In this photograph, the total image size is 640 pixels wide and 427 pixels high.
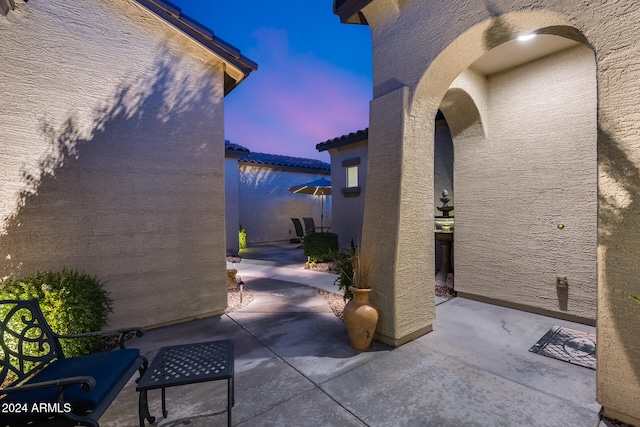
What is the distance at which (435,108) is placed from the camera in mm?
3803

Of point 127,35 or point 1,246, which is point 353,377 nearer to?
point 1,246

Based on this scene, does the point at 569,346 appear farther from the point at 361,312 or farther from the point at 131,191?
the point at 131,191

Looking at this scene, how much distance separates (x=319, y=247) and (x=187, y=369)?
22.2 feet

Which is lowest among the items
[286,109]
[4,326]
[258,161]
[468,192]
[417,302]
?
[417,302]

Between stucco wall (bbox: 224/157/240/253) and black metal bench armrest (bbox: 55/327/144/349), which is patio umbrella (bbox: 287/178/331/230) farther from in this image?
black metal bench armrest (bbox: 55/327/144/349)

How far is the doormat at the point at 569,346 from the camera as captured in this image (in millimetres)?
3192

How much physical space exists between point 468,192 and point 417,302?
2.71 meters

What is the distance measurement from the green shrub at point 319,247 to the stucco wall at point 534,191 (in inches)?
160

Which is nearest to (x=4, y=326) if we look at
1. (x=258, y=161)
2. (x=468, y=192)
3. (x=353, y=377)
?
Result: (x=353, y=377)

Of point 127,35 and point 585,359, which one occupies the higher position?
point 127,35

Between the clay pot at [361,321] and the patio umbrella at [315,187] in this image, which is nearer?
the clay pot at [361,321]

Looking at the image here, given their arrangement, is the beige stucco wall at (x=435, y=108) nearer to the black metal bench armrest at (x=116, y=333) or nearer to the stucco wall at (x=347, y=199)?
the black metal bench armrest at (x=116, y=333)

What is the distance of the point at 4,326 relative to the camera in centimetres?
187

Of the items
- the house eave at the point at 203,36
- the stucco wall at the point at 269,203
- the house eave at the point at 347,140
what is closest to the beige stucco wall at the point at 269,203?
the stucco wall at the point at 269,203
